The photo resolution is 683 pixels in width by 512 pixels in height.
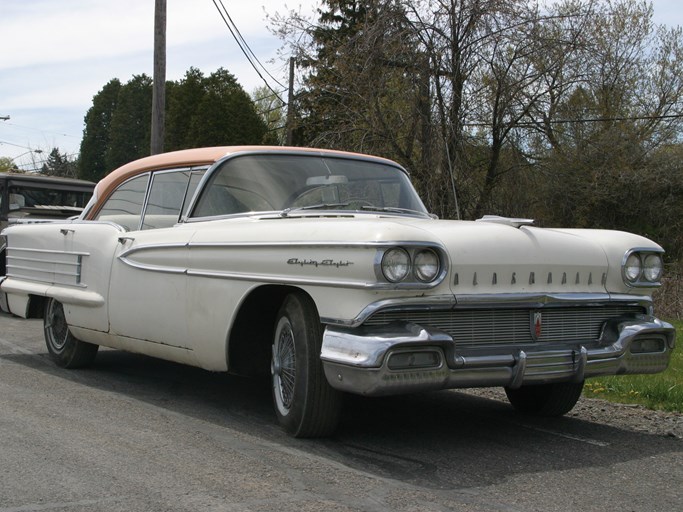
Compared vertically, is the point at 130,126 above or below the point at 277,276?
above

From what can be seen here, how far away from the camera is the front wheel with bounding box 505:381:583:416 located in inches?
218

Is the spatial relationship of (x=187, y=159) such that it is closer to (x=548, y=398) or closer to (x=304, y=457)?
(x=304, y=457)

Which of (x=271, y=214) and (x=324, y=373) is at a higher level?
(x=271, y=214)

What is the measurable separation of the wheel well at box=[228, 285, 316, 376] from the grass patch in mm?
2667

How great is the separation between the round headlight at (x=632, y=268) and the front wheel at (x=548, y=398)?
2.61 ft

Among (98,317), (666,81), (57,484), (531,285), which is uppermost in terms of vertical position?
(666,81)

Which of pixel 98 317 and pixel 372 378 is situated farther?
pixel 98 317

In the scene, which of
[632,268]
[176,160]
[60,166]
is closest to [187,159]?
[176,160]

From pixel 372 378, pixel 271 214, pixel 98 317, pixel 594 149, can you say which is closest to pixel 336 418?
pixel 372 378

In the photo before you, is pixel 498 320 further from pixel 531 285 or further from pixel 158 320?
pixel 158 320

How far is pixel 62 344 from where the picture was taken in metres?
7.23

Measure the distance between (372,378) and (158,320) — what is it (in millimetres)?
2105

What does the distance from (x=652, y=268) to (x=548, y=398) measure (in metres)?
1.05

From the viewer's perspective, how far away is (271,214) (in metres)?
5.51
